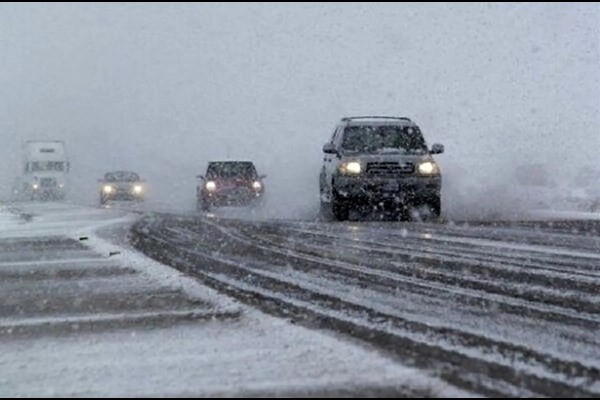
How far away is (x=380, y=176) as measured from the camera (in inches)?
Answer: 559

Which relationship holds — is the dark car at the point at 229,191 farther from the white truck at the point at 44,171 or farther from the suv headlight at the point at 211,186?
the white truck at the point at 44,171

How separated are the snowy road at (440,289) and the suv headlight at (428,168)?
9.54ft

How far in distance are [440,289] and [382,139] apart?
31.2 ft

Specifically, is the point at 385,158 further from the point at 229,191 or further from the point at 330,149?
the point at 229,191

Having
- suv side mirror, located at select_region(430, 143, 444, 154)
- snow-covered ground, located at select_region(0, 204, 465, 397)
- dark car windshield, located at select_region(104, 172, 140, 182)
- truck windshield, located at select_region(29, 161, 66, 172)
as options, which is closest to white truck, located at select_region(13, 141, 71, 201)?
truck windshield, located at select_region(29, 161, 66, 172)

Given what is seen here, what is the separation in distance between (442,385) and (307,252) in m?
5.47

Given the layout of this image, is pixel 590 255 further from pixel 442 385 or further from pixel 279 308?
pixel 442 385

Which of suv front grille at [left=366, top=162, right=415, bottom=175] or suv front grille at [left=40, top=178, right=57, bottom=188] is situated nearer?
suv front grille at [left=366, top=162, right=415, bottom=175]

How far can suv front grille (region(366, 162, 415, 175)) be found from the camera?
14.2m

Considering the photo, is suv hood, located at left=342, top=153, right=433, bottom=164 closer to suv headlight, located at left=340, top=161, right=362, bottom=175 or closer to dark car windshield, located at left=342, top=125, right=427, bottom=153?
suv headlight, located at left=340, top=161, right=362, bottom=175

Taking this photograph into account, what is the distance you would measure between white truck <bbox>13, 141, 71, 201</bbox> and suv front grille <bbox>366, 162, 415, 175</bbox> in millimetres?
32431

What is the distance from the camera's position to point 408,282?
628cm

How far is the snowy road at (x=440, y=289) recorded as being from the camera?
3.59 meters

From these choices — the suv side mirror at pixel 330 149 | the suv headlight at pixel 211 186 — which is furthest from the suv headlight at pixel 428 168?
the suv headlight at pixel 211 186
